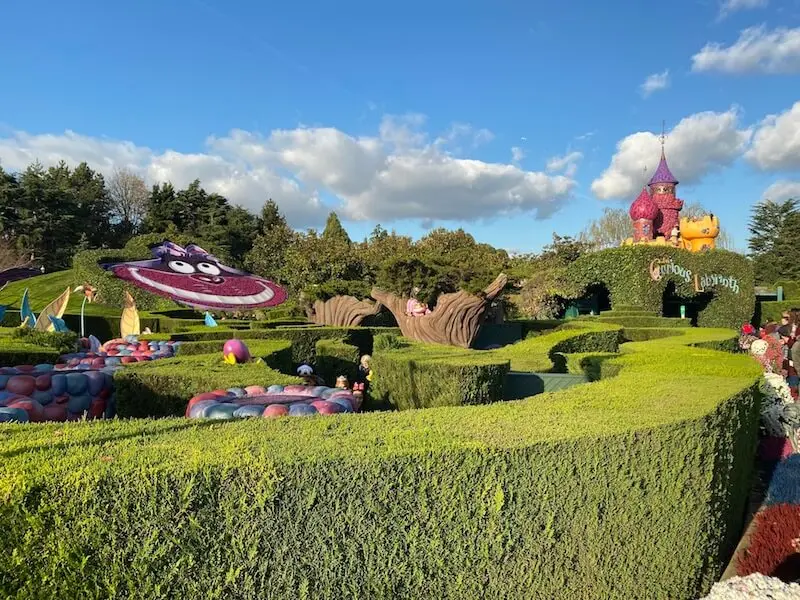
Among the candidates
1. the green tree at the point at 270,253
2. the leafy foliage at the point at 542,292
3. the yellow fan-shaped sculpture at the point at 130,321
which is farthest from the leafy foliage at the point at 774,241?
the yellow fan-shaped sculpture at the point at 130,321

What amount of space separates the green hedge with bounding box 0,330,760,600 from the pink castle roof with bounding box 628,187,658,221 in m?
30.5

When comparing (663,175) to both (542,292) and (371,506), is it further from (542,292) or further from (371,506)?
(371,506)

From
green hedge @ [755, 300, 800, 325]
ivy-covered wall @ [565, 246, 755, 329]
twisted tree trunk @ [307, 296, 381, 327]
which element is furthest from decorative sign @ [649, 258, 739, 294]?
twisted tree trunk @ [307, 296, 381, 327]

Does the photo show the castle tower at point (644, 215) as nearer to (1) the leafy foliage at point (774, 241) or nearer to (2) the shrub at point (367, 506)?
(1) the leafy foliage at point (774, 241)

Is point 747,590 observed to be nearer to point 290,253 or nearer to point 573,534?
point 573,534

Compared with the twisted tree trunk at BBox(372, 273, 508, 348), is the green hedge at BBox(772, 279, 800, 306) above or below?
above

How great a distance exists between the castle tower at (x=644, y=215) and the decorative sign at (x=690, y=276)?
4.69m

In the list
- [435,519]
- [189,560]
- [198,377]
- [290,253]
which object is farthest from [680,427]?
A: [290,253]

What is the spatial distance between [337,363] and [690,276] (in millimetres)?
20683

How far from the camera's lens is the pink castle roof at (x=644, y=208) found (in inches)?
1223

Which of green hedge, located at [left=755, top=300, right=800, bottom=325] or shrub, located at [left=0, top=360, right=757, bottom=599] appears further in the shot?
green hedge, located at [left=755, top=300, right=800, bottom=325]

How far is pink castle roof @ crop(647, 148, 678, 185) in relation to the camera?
1267 inches

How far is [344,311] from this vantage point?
2102 cm

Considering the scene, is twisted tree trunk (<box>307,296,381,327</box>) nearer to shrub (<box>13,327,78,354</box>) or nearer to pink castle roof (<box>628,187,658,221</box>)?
shrub (<box>13,327,78,354</box>)
